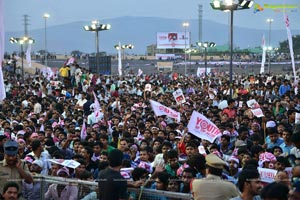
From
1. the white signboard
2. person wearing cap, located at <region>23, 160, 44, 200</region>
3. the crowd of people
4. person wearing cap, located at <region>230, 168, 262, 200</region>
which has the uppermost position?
the white signboard

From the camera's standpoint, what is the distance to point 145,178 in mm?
7863

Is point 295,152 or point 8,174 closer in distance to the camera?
point 8,174

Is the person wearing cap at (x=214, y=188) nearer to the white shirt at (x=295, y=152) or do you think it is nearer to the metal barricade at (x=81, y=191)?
the metal barricade at (x=81, y=191)

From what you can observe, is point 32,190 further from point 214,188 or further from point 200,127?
point 200,127

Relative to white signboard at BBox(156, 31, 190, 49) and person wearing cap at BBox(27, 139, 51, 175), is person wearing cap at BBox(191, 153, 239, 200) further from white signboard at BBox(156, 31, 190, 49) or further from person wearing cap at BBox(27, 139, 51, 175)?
white signboard at BBox(156, 31, 190, 49)

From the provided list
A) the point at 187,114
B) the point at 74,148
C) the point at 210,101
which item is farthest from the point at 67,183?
the point at 210,101

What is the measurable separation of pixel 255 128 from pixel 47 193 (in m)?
6.38

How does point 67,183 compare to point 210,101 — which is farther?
point 210,101

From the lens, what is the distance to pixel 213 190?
6.42m

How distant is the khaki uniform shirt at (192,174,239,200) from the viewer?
20.9 feet

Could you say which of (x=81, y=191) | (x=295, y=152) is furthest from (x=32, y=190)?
(x=295, y=152)

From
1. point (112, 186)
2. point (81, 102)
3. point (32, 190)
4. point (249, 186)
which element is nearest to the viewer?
point (249, 186)

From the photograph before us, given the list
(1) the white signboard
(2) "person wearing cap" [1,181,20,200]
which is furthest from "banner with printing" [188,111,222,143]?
(1) the white signboard

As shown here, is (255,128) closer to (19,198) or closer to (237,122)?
(237,122)
